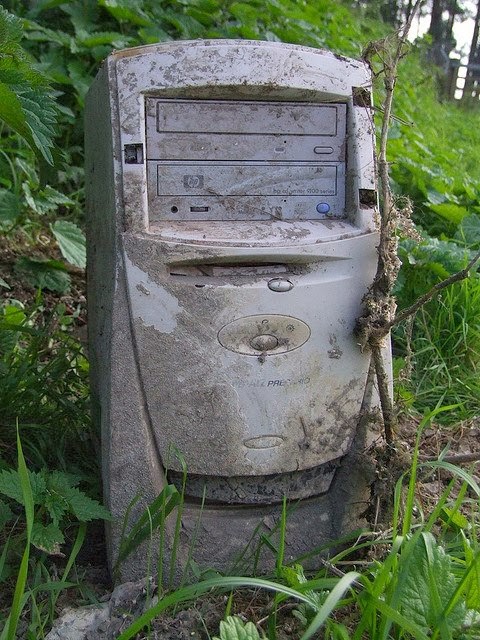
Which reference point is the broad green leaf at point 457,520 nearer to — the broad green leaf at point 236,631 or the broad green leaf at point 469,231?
the broad green leaf at point 236,631

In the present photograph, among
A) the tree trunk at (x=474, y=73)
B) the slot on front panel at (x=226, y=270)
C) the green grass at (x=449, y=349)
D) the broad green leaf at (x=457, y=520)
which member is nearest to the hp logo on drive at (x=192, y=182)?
the slot on front panel at (x=226, y=270)

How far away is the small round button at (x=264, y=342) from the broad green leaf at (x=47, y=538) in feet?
1.86

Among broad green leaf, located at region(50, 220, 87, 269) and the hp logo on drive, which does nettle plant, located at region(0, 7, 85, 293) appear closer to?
broad green leaf, located at region(50, 220, 87, 269)

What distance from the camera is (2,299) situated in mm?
2824

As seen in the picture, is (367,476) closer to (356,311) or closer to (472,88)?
(356,311)

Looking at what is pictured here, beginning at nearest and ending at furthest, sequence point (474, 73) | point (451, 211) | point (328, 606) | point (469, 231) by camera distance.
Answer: point (328, 606) < point (469, 231) < point (451, 211) < point (474, 73)

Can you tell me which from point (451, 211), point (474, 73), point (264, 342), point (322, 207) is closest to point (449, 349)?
point (451, 211)

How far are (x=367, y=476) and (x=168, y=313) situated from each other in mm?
610

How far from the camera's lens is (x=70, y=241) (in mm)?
2908

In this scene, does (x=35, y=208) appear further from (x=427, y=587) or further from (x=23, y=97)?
(x=427, y=587)

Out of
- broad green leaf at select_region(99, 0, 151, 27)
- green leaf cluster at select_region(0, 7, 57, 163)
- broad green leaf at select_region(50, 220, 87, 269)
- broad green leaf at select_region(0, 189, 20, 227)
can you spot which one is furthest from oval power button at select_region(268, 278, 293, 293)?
broad green leaf at select_region(99, 0, 151, 27)

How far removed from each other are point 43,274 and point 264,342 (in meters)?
1.59

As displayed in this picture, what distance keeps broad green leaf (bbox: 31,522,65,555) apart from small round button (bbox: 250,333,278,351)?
568mm

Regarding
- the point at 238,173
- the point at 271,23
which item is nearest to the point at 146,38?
the point at 271,23
